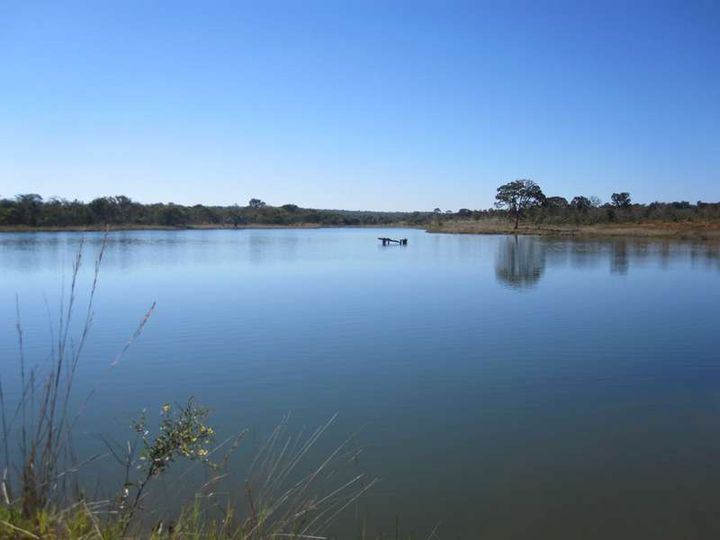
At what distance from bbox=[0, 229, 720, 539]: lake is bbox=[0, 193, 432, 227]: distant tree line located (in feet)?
137

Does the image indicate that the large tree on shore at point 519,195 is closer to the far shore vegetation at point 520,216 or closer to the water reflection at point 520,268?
the far shore vegetation at point 520,216

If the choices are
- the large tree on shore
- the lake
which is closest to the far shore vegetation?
the large tree on shore

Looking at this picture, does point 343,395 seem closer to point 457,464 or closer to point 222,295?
point 457,464

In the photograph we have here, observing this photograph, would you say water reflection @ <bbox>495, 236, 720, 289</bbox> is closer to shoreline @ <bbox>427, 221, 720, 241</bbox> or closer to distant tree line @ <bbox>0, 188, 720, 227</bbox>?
shoreline @ <bbox>427, 221, 720, 241</bbox>

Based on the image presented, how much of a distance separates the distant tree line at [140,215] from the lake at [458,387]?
4169cm

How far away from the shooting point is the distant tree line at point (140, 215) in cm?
8975

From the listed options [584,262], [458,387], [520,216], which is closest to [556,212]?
[520,216]

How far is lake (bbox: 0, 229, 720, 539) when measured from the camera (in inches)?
235

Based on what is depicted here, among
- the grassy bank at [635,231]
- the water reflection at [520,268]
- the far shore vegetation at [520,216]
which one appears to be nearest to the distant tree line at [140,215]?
the far shore vegetation at [520,216]

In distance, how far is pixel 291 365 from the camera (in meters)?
11.2

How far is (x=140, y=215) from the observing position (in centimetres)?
11175

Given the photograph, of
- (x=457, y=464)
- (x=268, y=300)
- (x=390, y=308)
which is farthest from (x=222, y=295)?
(x=457, y=464)

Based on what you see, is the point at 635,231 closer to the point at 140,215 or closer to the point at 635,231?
the point at 635,231

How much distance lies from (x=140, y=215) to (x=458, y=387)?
112 m
